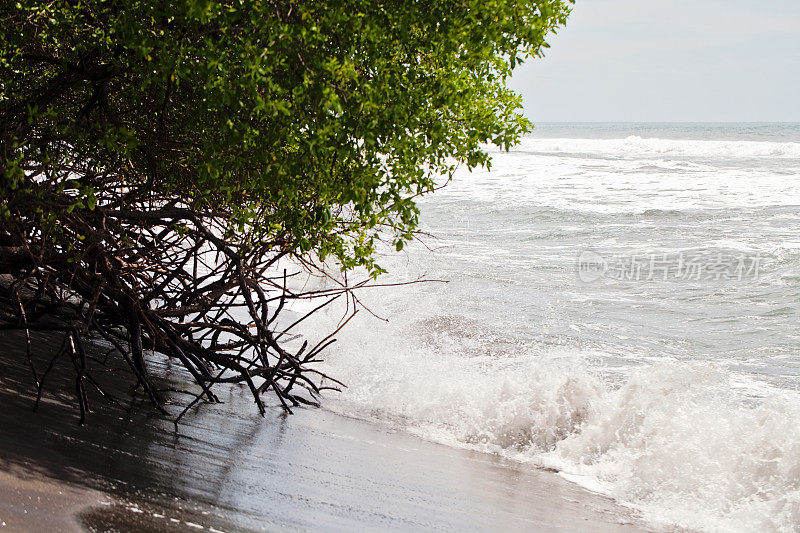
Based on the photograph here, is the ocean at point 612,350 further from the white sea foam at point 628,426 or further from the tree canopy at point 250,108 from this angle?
the tree canopy at point 250,108

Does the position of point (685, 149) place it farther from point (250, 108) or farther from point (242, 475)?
point (250, 108)

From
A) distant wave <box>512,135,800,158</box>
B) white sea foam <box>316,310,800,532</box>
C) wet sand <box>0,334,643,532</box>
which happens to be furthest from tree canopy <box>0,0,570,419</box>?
distant wave <box>512,135,800,158</box>

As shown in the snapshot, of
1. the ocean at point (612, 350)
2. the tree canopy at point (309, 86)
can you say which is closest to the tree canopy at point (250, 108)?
the tree canopy at point (309, 86)

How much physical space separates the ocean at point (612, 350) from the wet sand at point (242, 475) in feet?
1.99

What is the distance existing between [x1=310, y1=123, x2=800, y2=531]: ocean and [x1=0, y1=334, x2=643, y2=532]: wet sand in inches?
23.9

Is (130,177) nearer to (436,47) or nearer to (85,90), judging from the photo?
(85,90)

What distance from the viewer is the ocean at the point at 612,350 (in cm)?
572

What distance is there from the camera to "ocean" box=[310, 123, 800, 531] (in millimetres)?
5723

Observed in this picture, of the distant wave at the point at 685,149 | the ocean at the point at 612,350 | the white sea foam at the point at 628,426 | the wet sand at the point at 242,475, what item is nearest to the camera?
the wet sand at the point at 242,475

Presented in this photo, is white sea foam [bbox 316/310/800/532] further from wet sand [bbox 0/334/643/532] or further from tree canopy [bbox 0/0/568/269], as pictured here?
tree canopy [bbox 0/0/568/269]

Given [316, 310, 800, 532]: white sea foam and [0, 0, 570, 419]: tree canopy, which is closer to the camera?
[0, 0, 570, 419]: tree canopy

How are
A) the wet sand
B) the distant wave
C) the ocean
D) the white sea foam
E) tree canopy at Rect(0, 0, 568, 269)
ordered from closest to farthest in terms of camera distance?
tree canopy at Rect(0, 0, 568, 269)
the wet sand
the white sea foam
the ocean
the distant wave

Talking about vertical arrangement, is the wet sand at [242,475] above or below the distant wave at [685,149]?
below

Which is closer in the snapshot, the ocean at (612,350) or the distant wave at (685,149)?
the ocean at (612,350)
